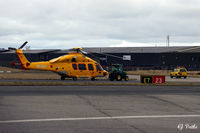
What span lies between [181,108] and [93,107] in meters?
4.89

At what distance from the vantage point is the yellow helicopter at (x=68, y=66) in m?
41.7

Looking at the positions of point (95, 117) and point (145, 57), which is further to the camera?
point (145, 57)

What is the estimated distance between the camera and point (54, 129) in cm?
1112

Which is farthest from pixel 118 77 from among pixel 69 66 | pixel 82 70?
pixel 69 66

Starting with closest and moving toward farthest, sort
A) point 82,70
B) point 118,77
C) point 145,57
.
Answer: point 82,70 → point 118,77 → point 145,57

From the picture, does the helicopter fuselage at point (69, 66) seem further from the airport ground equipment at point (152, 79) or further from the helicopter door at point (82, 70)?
the airport ground equipment at point (152, 79)

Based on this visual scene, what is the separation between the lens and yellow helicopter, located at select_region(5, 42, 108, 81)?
41688 millimetres

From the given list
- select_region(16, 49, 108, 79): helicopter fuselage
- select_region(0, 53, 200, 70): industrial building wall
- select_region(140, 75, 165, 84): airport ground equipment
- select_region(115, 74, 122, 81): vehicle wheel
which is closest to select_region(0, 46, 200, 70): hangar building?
select_region(0, 53, 200, 70): industrial building wall

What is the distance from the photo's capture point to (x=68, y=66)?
43188mm

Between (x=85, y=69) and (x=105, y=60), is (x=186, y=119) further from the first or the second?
(x=105, y=60)

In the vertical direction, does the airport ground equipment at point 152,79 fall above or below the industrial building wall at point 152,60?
below

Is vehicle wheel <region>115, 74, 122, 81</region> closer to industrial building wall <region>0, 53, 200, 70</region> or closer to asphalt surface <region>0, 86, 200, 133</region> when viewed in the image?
asphalt surface <region>0, 86, 200, 133</region>

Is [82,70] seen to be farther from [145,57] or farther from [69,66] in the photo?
[145,57]

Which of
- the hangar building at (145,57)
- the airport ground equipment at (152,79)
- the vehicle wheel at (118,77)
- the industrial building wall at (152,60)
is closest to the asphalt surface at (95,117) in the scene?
the airport ground equipment at (152,79)
